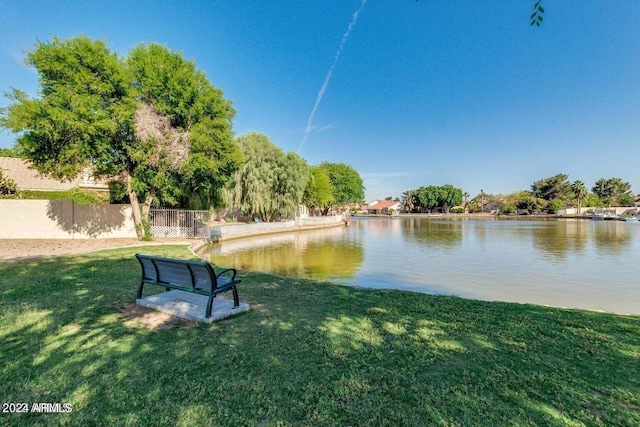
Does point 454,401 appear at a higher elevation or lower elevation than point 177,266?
lower

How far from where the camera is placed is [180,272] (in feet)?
14.7

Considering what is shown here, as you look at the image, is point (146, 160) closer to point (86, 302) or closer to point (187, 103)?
point (187, 103)

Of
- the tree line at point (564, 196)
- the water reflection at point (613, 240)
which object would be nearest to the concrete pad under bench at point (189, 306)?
the water reflection at point (613, 240)

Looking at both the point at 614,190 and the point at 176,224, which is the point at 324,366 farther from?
the point at 614,190

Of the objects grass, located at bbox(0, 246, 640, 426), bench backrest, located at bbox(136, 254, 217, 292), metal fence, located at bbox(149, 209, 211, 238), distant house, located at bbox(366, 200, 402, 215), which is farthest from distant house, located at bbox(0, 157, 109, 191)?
distant house, located at bbox(366, 200, 402, 215)

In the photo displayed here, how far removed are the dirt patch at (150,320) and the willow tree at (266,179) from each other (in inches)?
912

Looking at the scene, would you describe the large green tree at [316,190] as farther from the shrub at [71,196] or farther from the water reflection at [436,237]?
the shrub at [71,196]

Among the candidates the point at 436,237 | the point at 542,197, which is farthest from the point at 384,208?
the point at 436,237

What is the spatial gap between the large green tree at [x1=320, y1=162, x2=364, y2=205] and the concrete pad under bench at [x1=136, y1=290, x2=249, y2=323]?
5559 cm

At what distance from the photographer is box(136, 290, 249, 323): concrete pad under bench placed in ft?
13.7

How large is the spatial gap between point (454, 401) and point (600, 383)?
1.41m

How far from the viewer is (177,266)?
4.42 meters

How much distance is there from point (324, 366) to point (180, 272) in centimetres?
265

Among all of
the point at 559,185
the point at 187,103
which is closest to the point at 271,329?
the point at 187,103
